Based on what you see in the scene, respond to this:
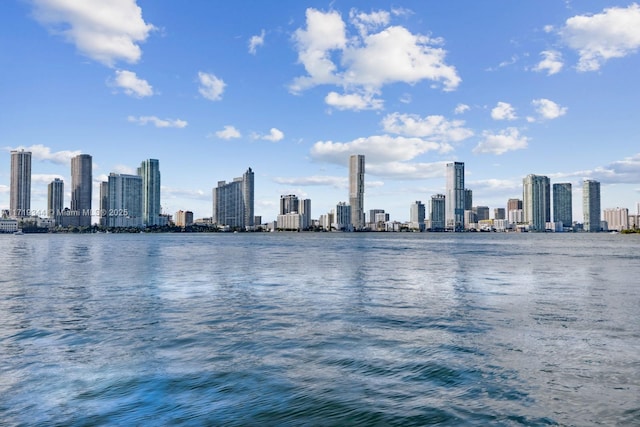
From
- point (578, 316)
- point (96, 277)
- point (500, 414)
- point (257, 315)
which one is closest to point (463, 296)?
point (578, 316)

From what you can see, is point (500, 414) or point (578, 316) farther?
point (578, 316)

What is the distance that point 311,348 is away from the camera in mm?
20562

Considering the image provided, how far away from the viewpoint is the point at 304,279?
4944 centimetres

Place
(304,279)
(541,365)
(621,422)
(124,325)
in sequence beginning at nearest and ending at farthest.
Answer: (621,422) < (541,365) < (124,325) < (304,279)

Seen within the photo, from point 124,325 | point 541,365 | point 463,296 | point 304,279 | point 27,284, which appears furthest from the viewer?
point 304,279

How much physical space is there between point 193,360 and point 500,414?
38.8 ft

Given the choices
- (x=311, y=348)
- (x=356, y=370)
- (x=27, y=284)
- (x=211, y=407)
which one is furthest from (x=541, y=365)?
(x=27, y=284)

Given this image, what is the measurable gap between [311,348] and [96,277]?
4088 centimetres

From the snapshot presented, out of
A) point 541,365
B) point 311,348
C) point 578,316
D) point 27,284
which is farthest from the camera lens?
Result: point 27,284

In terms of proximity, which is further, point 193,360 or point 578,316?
point 578,316

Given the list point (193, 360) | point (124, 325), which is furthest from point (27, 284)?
point (193, 360)

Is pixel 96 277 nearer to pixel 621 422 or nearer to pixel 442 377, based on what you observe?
pixel 442 377

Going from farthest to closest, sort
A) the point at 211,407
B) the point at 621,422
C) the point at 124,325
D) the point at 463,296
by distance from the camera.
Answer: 1. the point at 463,296
2. the point at 124,325
3. the point at 211,407
4. the point at 621,422

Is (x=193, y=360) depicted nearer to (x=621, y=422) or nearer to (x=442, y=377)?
(x=442, y=377)
